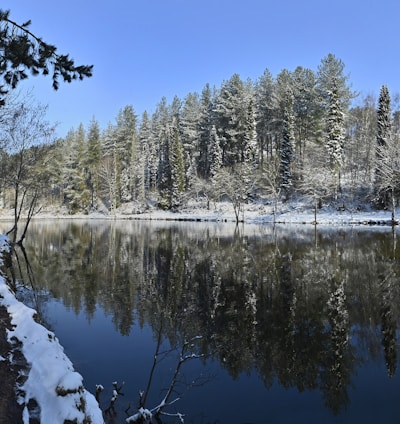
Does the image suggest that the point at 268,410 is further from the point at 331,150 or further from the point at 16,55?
the point at 331,150

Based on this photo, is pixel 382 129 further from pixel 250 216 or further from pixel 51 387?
pixel 51 387

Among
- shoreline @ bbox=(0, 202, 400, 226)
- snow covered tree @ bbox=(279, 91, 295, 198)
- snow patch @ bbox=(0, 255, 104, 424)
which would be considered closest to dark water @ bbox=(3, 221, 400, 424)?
snow patch @ bbox=(0, 255, 104, 424)

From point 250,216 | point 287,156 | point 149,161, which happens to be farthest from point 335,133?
point 149,161

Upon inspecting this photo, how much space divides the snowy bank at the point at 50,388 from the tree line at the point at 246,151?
38055 mm

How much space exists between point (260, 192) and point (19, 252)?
144ft

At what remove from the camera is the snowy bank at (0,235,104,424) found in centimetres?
461

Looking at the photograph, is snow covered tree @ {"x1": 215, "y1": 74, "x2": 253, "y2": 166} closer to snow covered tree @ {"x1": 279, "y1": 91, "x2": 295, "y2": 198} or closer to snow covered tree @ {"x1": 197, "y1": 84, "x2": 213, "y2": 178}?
snow covered tree @ {"x1": 197, "y1": 84, "x2": 213, "y2": 178}

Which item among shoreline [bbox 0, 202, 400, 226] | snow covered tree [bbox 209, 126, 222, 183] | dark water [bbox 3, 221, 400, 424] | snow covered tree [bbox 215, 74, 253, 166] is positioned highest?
snow covered tree [bbox 215, 74, 253, 166]

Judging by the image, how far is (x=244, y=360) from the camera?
31.4 ft

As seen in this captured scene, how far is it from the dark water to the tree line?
85.7 feet

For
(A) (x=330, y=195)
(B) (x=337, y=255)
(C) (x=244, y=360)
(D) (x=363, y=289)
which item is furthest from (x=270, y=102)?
(C) (x=244, y=360)

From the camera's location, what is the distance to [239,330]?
1145 centimetres

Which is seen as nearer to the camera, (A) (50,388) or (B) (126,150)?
(A) (50,388)

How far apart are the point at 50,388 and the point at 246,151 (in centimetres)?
6194
